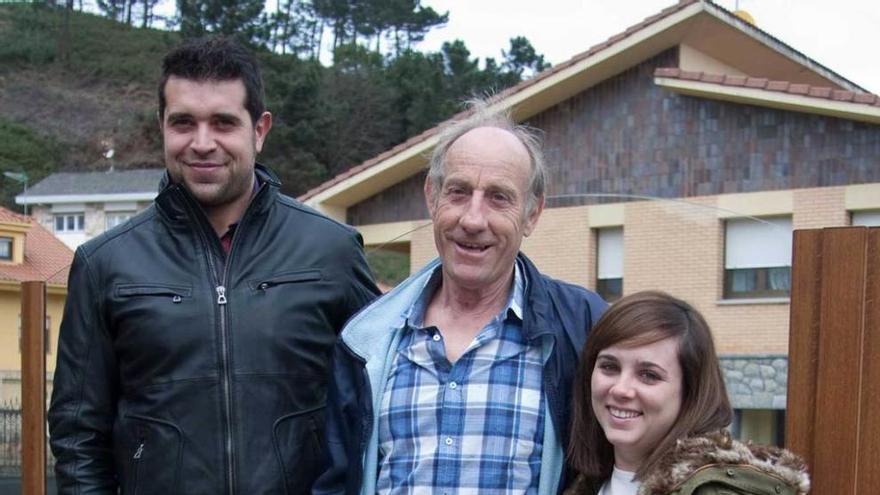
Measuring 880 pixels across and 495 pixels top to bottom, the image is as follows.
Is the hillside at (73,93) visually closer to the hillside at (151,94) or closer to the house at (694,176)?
the hillside at (151,94)

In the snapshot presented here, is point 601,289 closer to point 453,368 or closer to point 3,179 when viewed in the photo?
point 453,368

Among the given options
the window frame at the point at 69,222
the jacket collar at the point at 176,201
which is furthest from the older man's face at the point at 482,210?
the window frame at the point at 69,222

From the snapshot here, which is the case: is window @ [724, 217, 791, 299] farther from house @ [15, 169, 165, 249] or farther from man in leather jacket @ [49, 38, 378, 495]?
house @ [15, 169, 165, 249]

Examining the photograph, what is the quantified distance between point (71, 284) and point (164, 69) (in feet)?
1.99

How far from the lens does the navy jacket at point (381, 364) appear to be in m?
2.56

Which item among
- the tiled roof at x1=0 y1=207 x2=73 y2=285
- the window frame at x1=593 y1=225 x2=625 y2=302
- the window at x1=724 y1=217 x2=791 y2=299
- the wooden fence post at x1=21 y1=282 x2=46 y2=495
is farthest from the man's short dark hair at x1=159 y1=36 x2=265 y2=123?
the tiled roof at x1=0 y1=207 x2=73 y2=285

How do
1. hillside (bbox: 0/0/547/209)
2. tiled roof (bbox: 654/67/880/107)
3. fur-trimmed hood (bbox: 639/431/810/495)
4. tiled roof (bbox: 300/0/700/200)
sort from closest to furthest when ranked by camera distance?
fur-trimmed hood (bbox: 639/431/810/495), tiled roof (bbox: 654/67/880/107), tiled roof (bbox: 300/0/700/200), hillside (bbox: 0/0/547/209)

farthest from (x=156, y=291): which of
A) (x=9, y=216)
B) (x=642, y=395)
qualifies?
(x=9, y=216)

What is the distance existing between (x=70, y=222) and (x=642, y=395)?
50.6 meters

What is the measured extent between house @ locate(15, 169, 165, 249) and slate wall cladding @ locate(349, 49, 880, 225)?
111 ft

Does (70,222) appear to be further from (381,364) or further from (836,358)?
(836,358)

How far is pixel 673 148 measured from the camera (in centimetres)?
1500

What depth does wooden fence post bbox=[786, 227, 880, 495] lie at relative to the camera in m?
2.21

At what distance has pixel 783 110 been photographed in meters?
13.7
